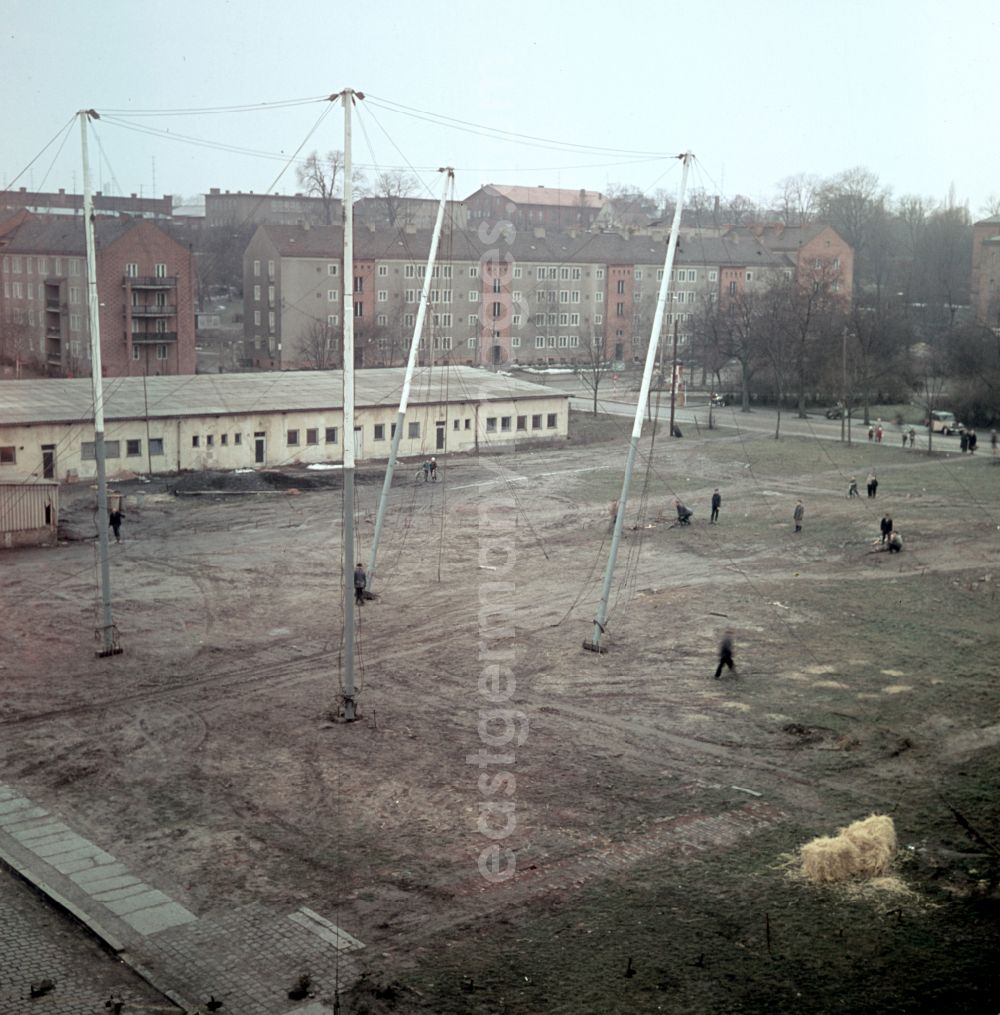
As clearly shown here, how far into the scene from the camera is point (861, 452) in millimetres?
48906

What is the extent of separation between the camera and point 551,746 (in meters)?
17.5

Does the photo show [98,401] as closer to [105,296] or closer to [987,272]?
[987,272]

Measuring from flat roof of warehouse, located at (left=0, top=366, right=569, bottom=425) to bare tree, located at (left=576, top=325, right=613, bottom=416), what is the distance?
9185 mm

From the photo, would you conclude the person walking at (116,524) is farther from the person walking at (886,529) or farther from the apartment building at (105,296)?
the apartment building at (105,296)

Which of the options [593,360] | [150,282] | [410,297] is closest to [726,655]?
[593,360]

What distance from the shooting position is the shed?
30281 millimetres

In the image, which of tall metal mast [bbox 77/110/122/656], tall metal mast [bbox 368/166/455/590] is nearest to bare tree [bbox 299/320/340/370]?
tall metal mast [bbox 368/166/455/590]

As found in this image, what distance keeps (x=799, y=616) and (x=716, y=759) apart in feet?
27.9

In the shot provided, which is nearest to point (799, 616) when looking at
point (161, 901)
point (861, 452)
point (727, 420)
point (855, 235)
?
point (161, 901)

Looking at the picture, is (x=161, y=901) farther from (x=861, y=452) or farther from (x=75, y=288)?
(x=75, y=288)

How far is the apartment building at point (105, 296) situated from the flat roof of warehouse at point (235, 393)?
12.9 m

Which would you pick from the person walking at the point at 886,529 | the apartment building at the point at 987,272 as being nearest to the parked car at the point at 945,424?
the apartment building at the point at 987,272

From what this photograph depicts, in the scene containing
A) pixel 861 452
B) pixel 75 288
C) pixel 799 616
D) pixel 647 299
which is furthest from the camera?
pixel 647 299

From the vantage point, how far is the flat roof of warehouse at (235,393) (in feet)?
130
